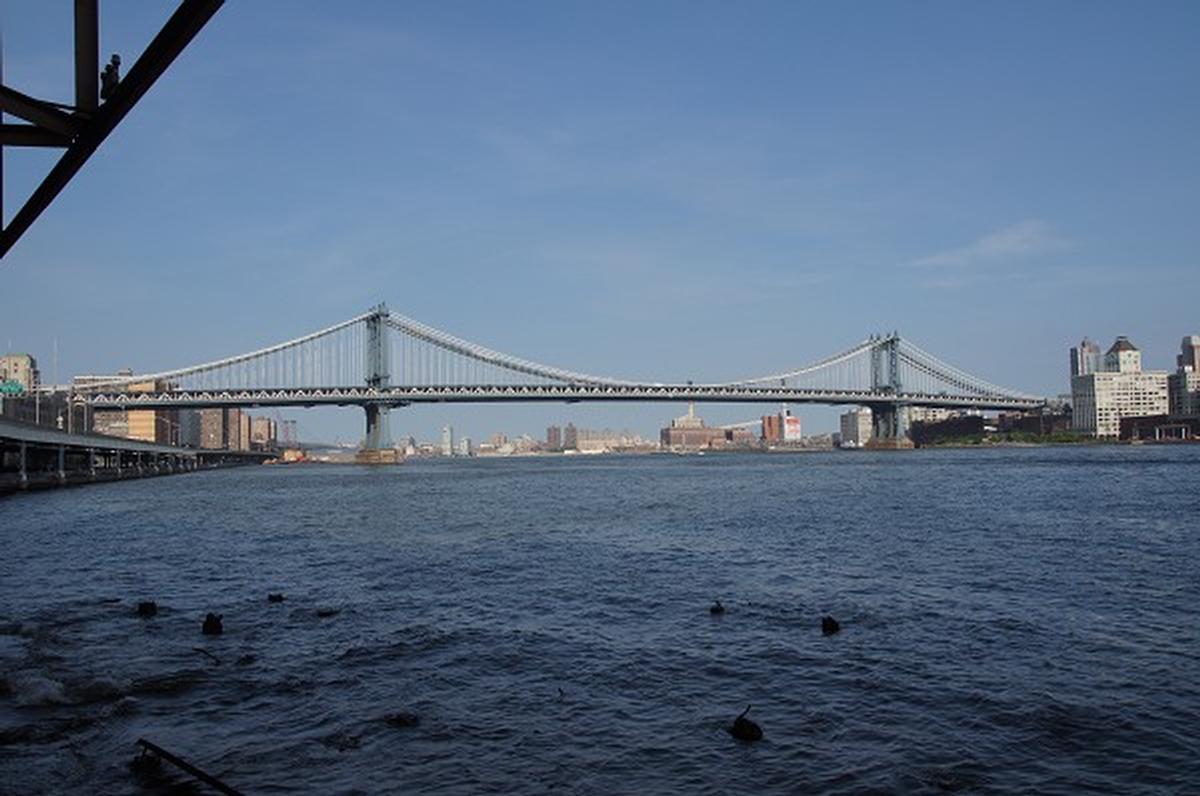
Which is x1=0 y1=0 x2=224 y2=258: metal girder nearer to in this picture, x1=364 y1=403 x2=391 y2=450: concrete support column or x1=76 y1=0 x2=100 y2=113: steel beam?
x1=76 y1=0 x2=100 y2=113: steel beam

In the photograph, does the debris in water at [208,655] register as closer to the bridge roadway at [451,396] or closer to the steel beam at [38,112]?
the steel beam at [38,112]

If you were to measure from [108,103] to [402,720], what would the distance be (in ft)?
28.0

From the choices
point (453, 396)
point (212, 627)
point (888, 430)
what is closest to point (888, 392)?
point (888, 430)

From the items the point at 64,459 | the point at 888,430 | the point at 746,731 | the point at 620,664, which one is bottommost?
the point at 620,664

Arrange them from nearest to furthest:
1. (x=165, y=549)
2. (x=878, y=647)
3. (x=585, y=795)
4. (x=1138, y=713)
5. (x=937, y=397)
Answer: (x=585, y=795), (x=1138, y=713), (x=878, y=647), (x=165, y=549), (x=937, y=397)

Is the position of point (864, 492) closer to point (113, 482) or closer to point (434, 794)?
point (434, 794)

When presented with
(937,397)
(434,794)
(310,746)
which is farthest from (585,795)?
(937,397)

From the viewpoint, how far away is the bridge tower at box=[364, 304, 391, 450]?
145375 millimetres

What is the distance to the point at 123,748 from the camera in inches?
441

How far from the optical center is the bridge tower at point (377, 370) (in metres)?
145

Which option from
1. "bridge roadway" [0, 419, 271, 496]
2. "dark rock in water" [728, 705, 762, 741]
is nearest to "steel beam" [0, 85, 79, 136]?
"dark rock in water" [728, 705, 762, 741]

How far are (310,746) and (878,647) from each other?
949 centimetres

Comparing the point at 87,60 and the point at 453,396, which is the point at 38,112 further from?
the point at 453,396

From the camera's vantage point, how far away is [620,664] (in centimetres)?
1528
